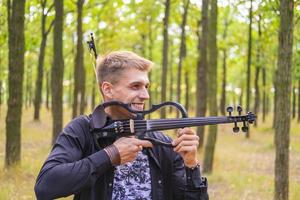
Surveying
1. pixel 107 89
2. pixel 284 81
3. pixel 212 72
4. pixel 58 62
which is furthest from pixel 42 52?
pixel 107 89

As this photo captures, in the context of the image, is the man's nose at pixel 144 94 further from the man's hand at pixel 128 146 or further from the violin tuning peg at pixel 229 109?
the violin tuning peg at pixel 229 109

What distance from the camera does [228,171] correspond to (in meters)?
14.2

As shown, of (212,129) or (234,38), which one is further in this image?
(234,38)

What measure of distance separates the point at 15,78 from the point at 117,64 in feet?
29.3

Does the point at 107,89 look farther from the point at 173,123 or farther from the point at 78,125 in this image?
the point at 173,123

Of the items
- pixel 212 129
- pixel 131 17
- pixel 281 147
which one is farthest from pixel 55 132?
pixel 131 17

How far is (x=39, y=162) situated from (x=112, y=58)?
400 inches

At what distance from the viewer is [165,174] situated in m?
2.94

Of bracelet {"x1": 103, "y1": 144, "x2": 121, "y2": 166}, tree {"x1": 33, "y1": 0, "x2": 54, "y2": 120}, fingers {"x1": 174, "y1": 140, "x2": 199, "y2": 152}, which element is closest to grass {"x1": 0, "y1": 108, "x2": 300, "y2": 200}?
tree {"x1": 33, "y1": 0, "x2": 54, "y2": 120}

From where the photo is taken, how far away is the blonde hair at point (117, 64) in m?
2.83

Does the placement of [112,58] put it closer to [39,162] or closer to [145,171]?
[145,171]

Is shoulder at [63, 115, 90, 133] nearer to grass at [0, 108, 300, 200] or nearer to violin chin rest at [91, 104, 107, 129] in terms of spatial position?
violin chin rest at [91, 104, 107, 129]

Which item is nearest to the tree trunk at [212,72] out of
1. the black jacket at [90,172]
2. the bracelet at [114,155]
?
the black jacket at [90,172]

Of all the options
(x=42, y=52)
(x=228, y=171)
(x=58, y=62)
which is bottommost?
(x=228, y=171)
